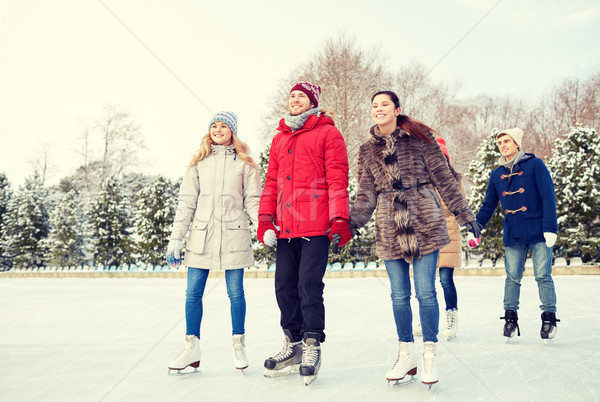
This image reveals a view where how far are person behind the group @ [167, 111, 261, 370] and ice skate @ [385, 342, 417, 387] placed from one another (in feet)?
2.87

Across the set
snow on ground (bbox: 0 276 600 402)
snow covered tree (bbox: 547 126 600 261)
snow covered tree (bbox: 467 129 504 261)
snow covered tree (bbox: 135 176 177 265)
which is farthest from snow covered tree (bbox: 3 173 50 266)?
snow covered tree (bbox: 547 126 600 261)

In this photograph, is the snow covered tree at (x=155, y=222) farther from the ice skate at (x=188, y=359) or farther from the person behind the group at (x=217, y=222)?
the ice skate at (x=188, y=359)

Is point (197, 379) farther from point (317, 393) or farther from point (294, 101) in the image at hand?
point (294, 101)

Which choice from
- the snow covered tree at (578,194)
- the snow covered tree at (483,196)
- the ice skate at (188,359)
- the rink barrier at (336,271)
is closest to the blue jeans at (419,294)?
the ice skate at (188,359)

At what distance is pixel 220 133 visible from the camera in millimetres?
3299

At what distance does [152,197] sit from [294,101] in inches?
421

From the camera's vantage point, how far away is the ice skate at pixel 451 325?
149 inches

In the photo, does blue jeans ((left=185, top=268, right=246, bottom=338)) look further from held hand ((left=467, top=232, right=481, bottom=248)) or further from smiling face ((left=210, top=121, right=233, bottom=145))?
held hand ((left=467, top=232, right=481, bottom=248))

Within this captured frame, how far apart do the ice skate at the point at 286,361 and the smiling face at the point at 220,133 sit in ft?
4.36

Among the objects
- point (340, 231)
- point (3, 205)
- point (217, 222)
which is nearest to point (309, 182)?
point (340, 231)

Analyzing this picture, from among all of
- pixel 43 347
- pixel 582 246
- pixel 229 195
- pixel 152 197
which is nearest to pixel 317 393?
pixel 229 195

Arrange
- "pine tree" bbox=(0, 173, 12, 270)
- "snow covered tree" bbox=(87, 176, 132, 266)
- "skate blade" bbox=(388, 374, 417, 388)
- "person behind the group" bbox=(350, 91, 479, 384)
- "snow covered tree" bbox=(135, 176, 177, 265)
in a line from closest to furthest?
"skate blade" bbox=(388, 374, 417, 388), "person behind the group" bbox=(350, 91, 479, 384), "snow covered tree" bbox=(135, 176, 177, 265), "snow covered tree" bbox=(87, 176, 132, 266), "pine tree" bbox=(0, 173, 12, 270)

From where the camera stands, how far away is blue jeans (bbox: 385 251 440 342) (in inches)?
105

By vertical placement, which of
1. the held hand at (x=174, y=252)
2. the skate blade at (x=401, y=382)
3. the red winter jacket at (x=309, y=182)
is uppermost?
the red winter jacket at (x=309, y=182)
